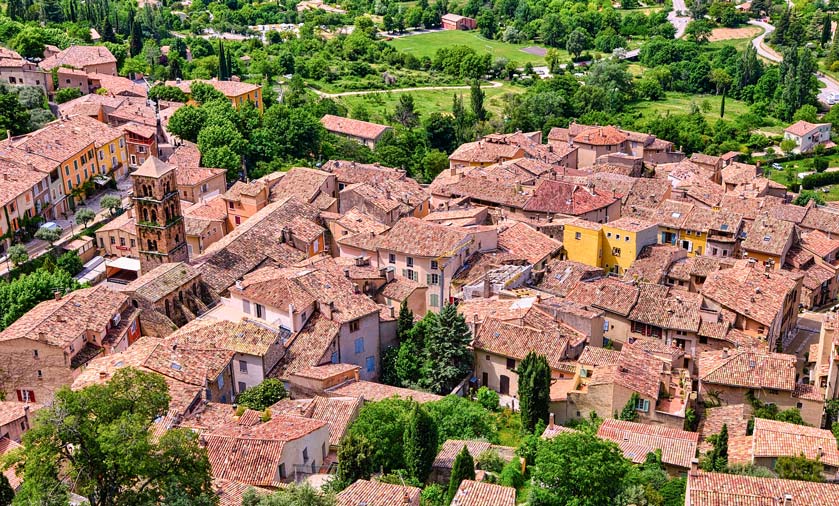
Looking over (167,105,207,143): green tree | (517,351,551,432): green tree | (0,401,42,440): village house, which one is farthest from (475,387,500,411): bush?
(167,105,207,143): green tree

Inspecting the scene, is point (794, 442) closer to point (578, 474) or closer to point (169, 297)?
point (578, 474)

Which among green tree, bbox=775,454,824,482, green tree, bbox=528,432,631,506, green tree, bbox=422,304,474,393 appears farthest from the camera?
green tree, bbox=422,304,474,393

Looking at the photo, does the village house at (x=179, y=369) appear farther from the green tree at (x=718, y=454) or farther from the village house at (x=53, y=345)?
the green tree at (x=718, y=454)

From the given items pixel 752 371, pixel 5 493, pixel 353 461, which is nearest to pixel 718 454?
pixel 752 371

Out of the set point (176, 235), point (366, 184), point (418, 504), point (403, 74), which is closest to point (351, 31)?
point (403, 74)

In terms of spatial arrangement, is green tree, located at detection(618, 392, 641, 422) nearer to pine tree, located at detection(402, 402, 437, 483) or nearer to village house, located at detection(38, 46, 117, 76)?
pine tree, located at detection(402, 402, 437, 483)

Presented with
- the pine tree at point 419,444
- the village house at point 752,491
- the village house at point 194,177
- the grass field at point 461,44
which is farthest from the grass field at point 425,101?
the village house at point 752,491

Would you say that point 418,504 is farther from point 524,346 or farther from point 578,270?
point 578,270
